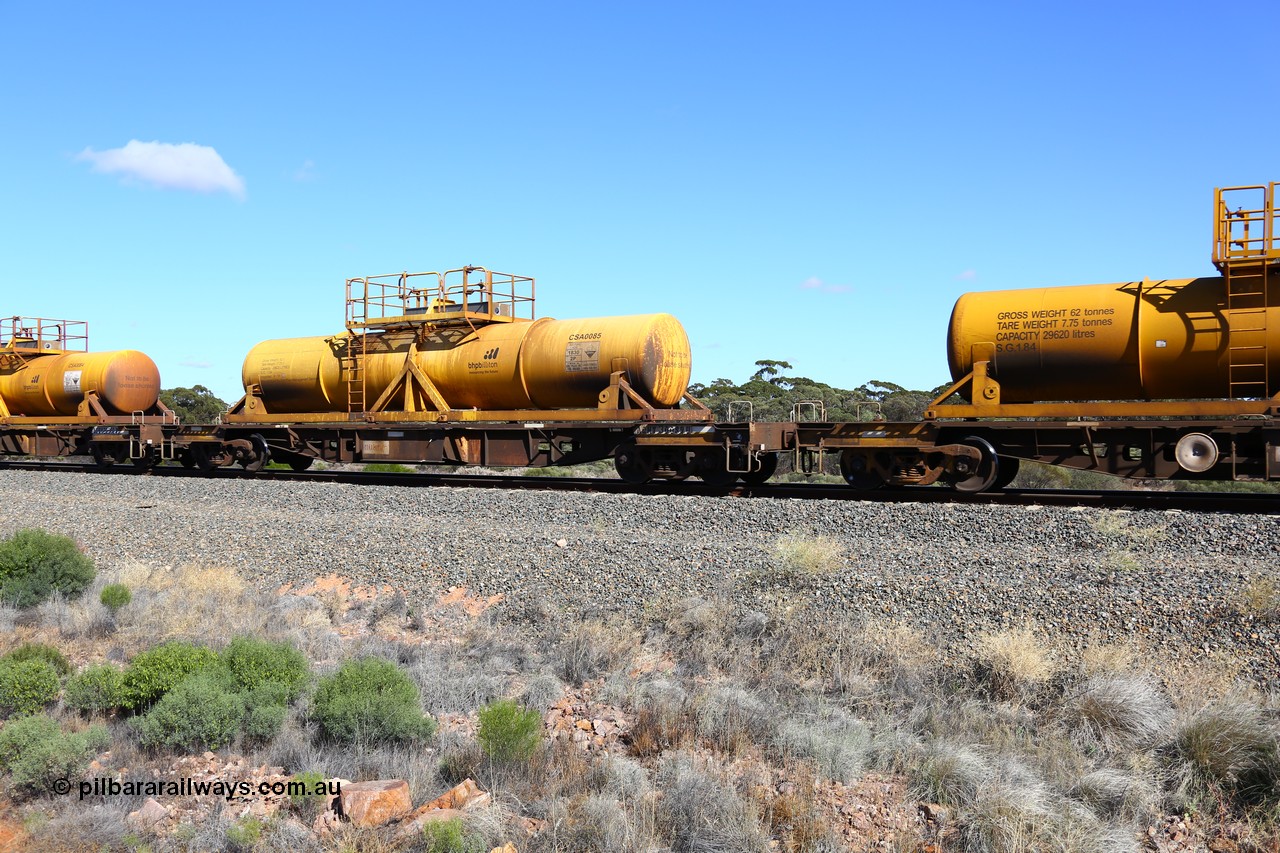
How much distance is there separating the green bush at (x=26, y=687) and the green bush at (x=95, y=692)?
0.14 metres

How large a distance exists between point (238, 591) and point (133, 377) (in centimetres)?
1990

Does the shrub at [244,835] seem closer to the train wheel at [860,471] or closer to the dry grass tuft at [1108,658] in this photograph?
the dry grass tuft at [1108,658]

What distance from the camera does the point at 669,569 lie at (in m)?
10.7

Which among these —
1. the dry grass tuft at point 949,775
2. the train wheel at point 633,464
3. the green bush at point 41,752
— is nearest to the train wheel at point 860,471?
the train wheel at point 633,464

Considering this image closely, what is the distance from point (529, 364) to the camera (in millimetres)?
19281

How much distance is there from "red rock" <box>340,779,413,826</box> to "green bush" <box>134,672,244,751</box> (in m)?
1.32

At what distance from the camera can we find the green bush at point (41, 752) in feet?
19.8

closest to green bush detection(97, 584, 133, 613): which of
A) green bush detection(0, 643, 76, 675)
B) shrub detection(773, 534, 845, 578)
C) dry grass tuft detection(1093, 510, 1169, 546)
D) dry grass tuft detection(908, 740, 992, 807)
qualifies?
green bush detection(0, 643, 76, 675)

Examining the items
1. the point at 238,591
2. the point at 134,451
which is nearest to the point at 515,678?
the point at 238,591

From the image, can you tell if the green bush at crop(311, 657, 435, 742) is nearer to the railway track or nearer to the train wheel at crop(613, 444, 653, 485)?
the railway track

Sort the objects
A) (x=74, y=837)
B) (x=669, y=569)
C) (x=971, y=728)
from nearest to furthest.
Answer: (x=74, y=837) → (x=971, y=728) → (x=669, y=569)

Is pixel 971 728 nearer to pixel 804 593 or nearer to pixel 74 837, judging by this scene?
pixel 804 593

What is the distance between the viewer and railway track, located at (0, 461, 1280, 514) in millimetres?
13156

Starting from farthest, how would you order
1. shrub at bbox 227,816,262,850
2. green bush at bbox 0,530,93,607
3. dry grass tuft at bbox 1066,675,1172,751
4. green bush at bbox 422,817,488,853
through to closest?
green bush at bbox 0,530,93,607, dry grass tuft at bbox 1066,675,1172,751, shrub at bbox 227,816,262,850, green bush at bbox 422,817,488,853
